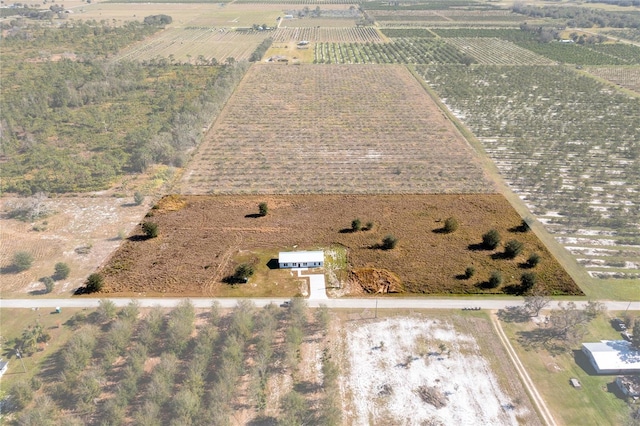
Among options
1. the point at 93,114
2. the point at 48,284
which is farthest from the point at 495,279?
the point at 93,114

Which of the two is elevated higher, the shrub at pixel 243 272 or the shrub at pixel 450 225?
the shrub at pixel 450 225

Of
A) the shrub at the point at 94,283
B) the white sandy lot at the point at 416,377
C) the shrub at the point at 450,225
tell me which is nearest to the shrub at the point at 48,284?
the shrub at the point at 94,283

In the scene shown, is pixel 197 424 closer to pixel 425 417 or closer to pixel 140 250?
pixel 425 417

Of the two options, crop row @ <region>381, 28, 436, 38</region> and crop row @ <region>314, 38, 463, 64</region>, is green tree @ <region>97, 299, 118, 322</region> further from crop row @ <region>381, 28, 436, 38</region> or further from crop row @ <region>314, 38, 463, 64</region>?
crop row @ <region>381, 28, 436, 38</region>

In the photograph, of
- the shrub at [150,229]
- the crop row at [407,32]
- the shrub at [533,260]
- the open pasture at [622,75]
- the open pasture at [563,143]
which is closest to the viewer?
the shrub at [533,260]

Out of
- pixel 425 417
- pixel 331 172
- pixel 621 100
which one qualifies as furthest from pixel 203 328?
pixel 621 100

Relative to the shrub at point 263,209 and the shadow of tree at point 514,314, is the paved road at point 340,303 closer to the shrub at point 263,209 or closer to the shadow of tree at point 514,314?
the shadow of tree at point 514,314
